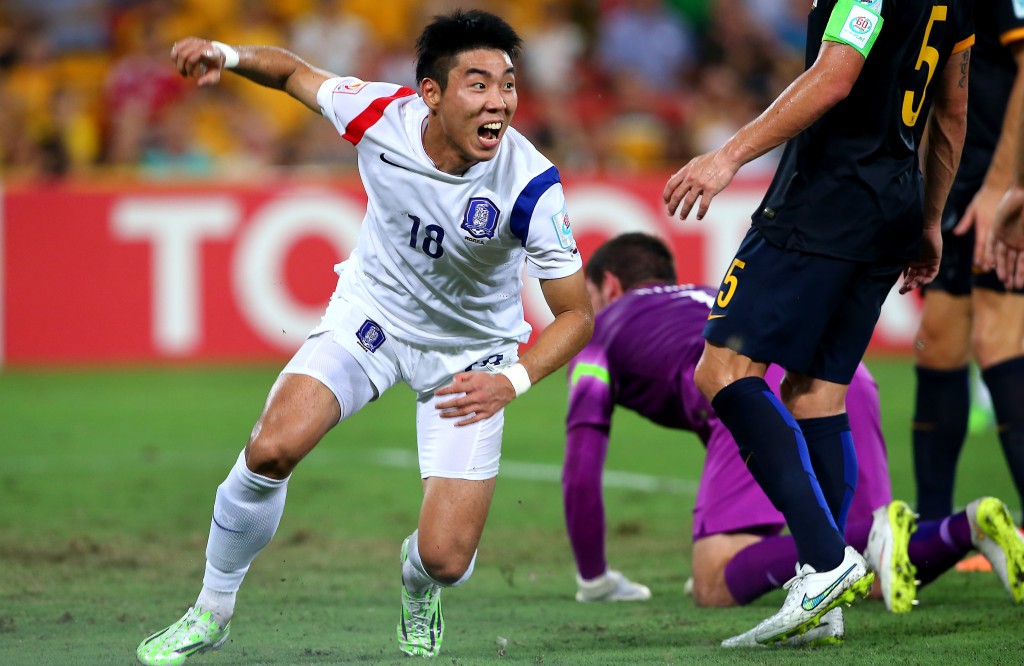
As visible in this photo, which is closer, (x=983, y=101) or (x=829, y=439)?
(x=829, y=439)

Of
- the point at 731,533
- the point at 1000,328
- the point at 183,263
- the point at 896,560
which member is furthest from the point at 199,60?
the point at 183,263

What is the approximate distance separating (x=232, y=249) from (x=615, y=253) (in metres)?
7.22

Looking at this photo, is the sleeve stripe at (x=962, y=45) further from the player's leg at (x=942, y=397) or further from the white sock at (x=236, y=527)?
the white sock at (x=236, y=527)

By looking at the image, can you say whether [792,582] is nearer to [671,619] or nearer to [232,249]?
[671,619]

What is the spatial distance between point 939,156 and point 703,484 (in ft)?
5.08

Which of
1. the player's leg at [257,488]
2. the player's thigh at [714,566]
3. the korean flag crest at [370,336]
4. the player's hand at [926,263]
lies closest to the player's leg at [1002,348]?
the player's hand at [926,263]

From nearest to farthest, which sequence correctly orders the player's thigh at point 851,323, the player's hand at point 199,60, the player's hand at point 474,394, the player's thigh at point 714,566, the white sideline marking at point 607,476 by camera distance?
1. the player's hand at point 474,394
2. the player's thigh at point 851,323
3. the player's hand at point 199,60
4. the player's thigh at point 714,566
5. the white sideline marking at point 607,476

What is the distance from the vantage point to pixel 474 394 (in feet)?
12.7

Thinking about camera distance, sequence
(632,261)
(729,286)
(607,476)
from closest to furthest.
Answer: (729,286), (632,261), (607,476)

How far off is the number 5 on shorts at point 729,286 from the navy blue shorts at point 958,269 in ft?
5.41

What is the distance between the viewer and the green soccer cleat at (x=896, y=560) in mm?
4805

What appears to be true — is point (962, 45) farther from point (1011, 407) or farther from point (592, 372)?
point (592, 372)

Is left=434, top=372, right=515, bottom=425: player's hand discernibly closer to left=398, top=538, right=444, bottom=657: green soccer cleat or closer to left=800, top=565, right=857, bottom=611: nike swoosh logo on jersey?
left=398, top=538, right=444, bottom=657: green soccer cleat

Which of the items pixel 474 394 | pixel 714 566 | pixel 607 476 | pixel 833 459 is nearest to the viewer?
pixel 474 394
